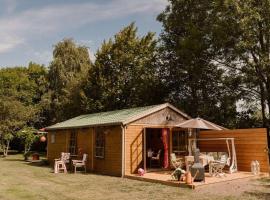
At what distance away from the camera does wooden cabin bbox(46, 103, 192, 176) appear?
1585 centimetres

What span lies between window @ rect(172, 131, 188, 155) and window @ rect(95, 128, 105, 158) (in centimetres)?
348

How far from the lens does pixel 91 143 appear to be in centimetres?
1788

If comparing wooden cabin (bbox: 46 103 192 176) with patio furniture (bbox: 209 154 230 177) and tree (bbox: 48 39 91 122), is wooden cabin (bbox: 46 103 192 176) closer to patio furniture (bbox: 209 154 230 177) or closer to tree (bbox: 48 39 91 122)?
patio furniture (bbox: 209 154 230 177)

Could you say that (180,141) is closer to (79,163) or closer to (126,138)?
(126,138)

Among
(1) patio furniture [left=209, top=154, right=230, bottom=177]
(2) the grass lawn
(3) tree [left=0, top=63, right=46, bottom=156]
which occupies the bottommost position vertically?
(2) the grass lawn

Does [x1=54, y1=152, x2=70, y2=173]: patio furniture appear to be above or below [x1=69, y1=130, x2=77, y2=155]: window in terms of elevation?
below

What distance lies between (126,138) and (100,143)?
79.2 inches

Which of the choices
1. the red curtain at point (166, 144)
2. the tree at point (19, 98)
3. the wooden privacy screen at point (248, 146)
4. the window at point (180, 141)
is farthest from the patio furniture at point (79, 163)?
the tree at point (19, 98)

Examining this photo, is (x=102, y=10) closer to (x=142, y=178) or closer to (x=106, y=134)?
(x=106, y=134)

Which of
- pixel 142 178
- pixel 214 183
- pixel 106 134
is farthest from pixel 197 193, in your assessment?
pixel 106 134

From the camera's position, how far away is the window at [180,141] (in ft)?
57.6

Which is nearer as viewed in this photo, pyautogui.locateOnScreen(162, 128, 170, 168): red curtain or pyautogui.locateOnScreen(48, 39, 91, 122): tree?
pyautogui.locateOnScreen(162, 128, 170, 168): red curtain

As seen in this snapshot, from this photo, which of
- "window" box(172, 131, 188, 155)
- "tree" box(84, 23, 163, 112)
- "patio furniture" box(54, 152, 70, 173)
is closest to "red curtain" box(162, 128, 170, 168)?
"window" box(172, 131, 188, 155)

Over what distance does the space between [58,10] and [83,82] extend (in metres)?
19.8
